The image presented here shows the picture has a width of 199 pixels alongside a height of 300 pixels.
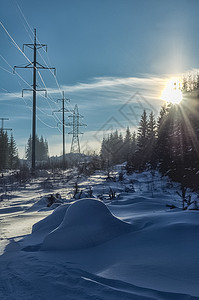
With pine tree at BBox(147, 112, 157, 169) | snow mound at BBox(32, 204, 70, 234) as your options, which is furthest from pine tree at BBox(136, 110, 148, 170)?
snow mound at BBox(32, 204, 70, 234)

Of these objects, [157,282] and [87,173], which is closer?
[157,282]

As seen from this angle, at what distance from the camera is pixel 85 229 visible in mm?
2578

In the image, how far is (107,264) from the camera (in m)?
1.98

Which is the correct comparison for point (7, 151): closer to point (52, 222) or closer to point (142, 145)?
point (142, 145)

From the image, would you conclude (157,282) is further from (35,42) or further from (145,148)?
(145,148)

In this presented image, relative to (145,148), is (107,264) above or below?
below

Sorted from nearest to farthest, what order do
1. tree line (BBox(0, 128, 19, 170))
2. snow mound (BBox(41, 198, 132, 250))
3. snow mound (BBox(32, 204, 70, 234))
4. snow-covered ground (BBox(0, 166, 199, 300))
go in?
snow-covered ground (BBox(0, 166, 199, 300)) < snow mound (BBox(41, 198, 132, 250)) < snow mound (BBox(32, 204, 70, 234)) < tree line (BBox(0, 128, 19, 170))

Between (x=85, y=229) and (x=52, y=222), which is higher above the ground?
(x=85, y=229)

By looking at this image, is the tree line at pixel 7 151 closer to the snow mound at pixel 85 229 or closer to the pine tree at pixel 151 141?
the pine tree at pixel 151 141

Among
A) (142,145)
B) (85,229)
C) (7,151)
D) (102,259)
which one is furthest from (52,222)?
(7,151)

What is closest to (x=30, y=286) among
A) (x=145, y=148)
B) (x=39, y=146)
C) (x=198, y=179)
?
(x=198, y=179)

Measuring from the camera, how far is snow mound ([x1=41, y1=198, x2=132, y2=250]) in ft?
8.12

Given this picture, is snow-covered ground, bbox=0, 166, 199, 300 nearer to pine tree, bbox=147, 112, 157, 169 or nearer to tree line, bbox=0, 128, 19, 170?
pine tree, bbox=147, 112, 157, 169

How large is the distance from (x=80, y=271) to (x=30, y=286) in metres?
0.37
